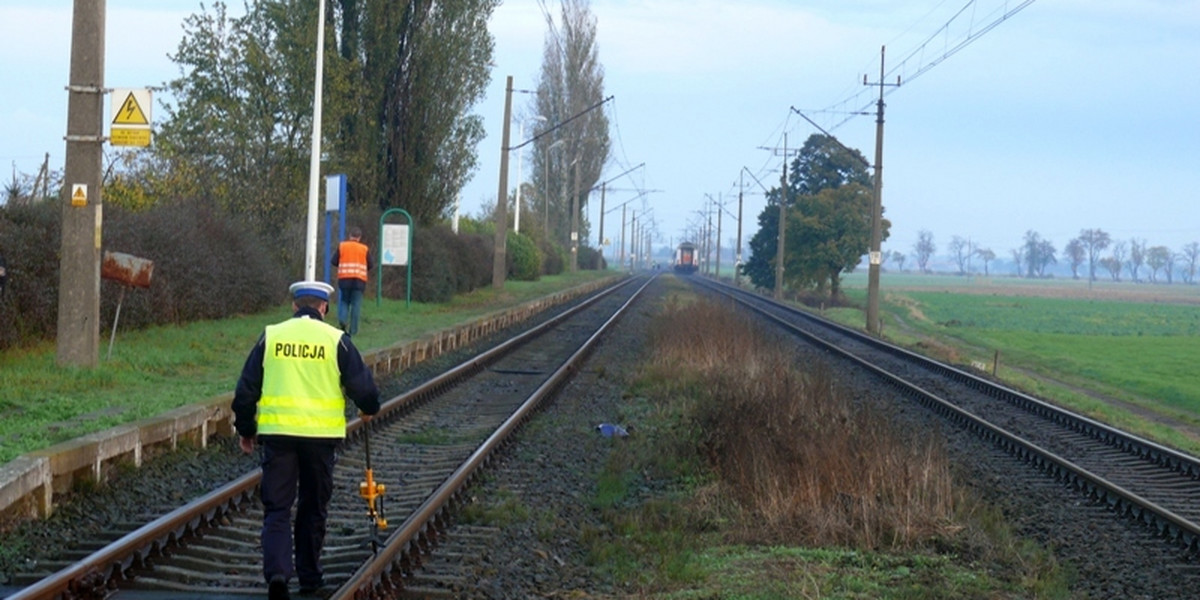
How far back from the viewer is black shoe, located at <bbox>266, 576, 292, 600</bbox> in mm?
6590

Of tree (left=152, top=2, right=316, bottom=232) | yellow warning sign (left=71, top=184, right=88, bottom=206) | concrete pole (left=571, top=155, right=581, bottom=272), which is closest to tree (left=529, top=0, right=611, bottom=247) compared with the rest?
concrete pole (left=571, top=155, right=581, bottom=272)

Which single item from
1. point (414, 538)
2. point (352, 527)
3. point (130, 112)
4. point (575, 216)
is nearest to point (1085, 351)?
point (575, 216)

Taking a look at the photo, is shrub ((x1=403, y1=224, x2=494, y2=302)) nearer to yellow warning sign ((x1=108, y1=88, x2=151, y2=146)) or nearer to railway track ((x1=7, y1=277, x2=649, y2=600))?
railway track ((x1=7, y1=277, x2=649, y2=600))

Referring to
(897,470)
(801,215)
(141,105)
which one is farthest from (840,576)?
(801,215)

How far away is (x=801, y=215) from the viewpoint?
220 feet

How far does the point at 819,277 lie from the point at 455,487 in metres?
59.7

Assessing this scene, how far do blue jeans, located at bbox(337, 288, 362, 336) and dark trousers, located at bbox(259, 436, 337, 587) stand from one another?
13898 millimetres

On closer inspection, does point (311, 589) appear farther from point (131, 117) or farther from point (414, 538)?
point (131, 117)

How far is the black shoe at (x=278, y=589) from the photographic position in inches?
259

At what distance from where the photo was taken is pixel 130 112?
45.6 ft

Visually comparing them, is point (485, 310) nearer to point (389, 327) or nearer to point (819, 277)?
point (389, 327)

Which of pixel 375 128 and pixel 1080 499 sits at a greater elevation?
pixel 375 128

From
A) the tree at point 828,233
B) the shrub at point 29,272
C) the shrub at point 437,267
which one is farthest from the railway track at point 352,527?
the tree at point 828,233

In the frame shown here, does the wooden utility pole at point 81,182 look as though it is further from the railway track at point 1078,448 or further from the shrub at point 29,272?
the railway track at point 1078,448
